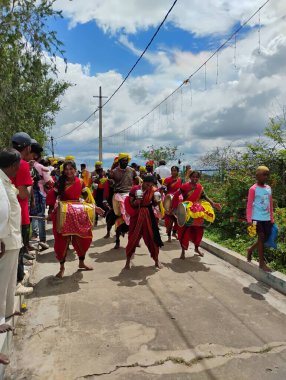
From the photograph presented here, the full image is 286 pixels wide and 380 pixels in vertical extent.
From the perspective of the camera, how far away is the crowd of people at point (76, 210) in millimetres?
3633

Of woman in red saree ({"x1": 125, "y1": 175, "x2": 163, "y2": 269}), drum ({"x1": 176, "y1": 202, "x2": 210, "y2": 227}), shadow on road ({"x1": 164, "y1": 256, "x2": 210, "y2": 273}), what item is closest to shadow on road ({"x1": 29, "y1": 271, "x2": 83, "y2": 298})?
woman in red saree ({"x1": 125, "y1": 175, "x2": 163, "y2": 269})

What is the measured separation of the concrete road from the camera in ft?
11.2

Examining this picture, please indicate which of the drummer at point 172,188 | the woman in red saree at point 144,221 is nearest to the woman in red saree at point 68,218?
the woman in red saree at point 144,221

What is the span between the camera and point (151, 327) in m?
4.24

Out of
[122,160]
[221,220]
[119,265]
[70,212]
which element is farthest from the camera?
[221,220]

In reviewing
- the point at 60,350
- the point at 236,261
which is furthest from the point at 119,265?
the point at 60,350

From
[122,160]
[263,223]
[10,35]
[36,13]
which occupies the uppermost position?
[36,13]

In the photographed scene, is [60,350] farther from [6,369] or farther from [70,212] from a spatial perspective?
[70,212]

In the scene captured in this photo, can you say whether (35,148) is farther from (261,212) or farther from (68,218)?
(261,212)

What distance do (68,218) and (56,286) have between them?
3.42 ft

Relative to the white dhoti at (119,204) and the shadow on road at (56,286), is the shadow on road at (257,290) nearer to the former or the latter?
the shadow on road at (56,286)

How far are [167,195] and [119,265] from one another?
2423 millimetres

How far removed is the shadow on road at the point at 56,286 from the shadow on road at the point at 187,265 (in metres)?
1.67

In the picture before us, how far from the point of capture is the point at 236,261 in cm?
693
